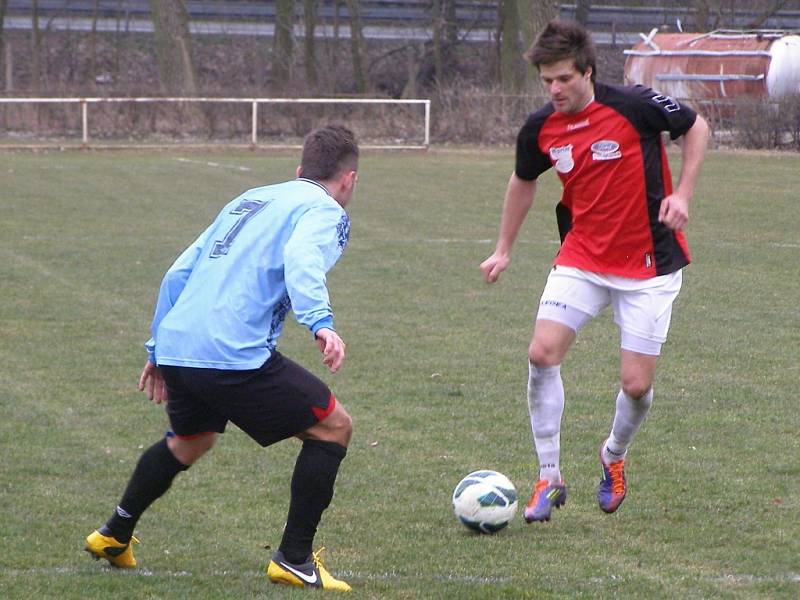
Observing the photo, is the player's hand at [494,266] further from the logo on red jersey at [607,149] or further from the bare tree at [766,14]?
the bare tree at [766,14]

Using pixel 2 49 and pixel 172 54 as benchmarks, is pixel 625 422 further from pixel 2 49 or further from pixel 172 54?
pixel 2 49

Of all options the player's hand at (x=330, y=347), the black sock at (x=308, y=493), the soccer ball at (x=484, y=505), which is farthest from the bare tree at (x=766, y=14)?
the player's hand at (x=330, y=347)

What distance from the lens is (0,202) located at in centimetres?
1691

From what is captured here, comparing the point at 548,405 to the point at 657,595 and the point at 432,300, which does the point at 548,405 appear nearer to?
the point at 657,595

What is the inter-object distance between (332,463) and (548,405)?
1321mm

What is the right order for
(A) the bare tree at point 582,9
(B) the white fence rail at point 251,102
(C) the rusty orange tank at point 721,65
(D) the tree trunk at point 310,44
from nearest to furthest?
(B) the white fence rail at point 251,102 → (C) the rusty orange tank at point 721,65 → (D) the tree trunk at point 310,44 → (A) the bare tree at point 582,9

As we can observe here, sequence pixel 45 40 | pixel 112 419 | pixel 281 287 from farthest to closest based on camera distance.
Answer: pixel 45 40 < pixel 112 419 < pixel 281 287

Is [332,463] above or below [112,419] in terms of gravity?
above

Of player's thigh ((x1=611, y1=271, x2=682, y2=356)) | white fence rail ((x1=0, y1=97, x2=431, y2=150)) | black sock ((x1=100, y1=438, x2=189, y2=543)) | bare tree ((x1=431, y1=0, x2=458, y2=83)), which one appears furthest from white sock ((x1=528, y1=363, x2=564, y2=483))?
bare tree ((x1=431, y1=0, x2=458, y2=83))

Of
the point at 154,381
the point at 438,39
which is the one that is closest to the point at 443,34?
the point at 438,39

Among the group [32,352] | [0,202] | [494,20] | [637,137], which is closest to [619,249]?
[637,137]

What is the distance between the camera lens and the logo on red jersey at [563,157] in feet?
16.3

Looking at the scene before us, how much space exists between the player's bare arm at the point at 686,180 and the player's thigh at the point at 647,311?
309 millimetres

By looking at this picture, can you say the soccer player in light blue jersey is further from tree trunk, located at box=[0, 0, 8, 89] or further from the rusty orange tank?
tree trunk, located at box=[0, 0, 8, 89]
